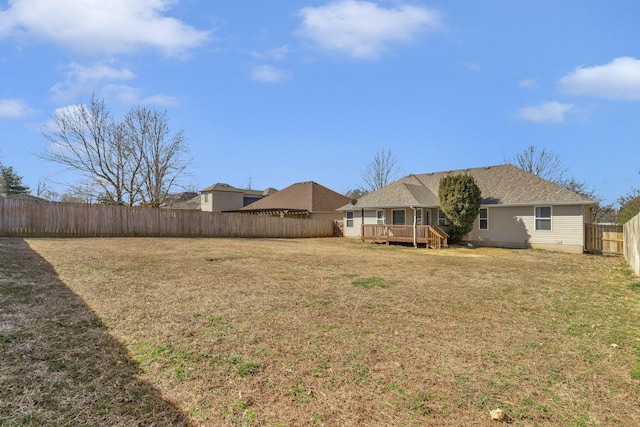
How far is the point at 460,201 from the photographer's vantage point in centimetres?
1692

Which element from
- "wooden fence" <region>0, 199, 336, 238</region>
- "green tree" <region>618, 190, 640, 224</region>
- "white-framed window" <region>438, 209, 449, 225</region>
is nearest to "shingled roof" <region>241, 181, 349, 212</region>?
"wooden fence" <region>0, 199, 336, 238</region>

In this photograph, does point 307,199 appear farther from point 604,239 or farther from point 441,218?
point 604,239

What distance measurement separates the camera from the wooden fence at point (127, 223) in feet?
48.6

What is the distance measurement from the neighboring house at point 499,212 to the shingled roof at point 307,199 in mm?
6748

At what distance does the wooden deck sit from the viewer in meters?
17.4

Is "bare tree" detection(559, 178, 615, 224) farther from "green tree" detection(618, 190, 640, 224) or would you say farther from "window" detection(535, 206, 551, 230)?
"window" detection(535, 206, 551, 230)

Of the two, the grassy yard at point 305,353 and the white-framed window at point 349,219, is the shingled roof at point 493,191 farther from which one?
the grassy yard at point 305,353

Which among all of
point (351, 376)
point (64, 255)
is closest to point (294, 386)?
point (351, 376)

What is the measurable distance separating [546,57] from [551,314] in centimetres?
1304

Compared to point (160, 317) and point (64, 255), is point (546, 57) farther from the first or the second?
point (64, 255)

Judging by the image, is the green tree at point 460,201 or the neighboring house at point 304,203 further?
the neighboring house at point 304,203

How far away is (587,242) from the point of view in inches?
623

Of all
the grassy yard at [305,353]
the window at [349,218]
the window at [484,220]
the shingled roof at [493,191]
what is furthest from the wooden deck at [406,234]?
the grassy yard at [305,353]

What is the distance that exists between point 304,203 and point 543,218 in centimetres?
1789
